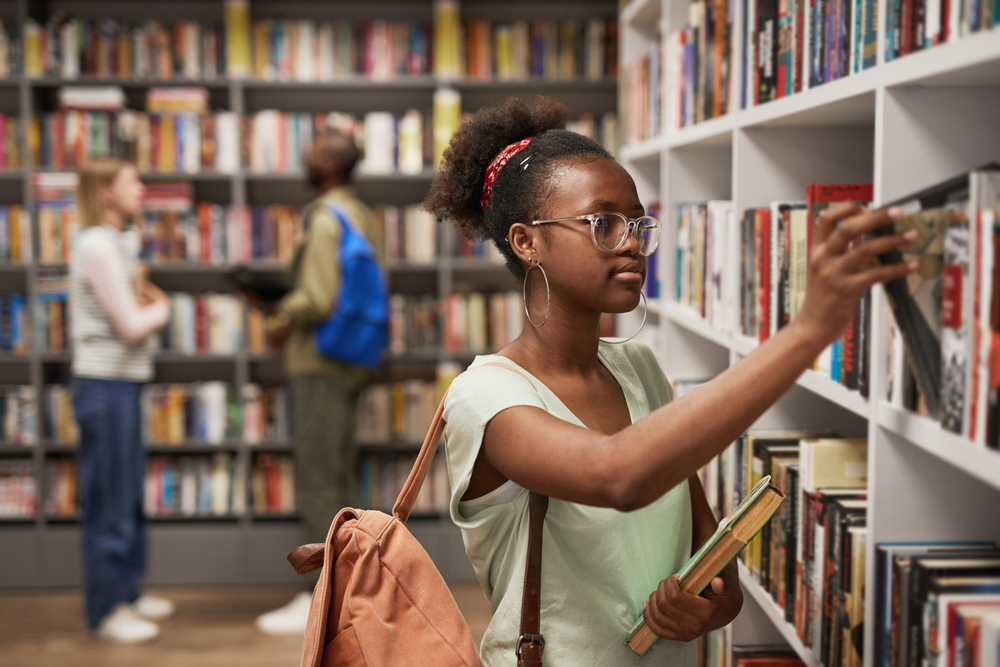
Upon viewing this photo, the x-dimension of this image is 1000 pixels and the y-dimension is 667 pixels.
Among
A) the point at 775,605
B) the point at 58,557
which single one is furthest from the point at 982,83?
the point at 58,557

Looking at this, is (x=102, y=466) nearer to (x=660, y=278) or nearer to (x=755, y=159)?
(x=660, y=278)

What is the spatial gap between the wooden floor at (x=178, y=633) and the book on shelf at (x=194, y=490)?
34 centimetres

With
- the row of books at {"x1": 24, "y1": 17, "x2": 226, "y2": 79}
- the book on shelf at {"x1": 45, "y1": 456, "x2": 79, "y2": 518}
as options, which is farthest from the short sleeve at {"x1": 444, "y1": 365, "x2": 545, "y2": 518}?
the book on shelf at {"x1": 45, "y1": 456, "x2": 79, "y2": 518}

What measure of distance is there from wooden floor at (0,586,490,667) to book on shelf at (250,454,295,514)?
1.15 feet

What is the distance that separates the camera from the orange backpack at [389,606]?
103cm

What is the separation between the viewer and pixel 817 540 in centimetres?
124

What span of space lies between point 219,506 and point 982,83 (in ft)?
11.0

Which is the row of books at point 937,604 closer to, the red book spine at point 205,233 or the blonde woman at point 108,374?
the blonde woman at point 108,374

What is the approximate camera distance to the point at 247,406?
11.7 feet

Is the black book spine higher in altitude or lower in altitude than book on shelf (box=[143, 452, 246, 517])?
higher

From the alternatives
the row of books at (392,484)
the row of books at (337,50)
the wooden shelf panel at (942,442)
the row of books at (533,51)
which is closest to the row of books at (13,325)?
the row of books at (337,50)

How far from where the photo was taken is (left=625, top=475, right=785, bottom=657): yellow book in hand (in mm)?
968

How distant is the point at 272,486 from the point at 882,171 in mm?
3115

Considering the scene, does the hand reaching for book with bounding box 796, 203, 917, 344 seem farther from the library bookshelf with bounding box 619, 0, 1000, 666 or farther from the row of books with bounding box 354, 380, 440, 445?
the row of books with bounding box 354, 380, 440, 445
